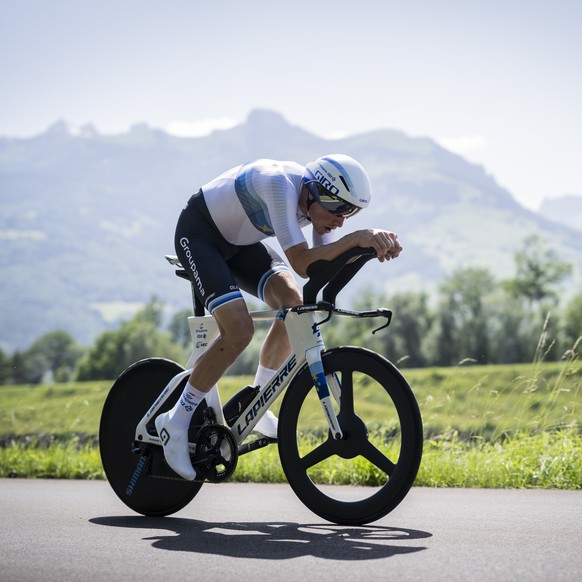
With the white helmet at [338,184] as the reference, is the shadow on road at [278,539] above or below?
below

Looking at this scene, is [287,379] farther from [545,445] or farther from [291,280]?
[545,445]

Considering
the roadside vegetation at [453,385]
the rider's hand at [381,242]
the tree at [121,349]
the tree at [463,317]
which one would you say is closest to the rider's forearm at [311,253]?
the rider's hand at [381,242]

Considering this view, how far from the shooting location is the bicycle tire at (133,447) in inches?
217

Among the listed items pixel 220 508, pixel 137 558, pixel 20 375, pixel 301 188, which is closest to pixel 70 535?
pixel 137 558

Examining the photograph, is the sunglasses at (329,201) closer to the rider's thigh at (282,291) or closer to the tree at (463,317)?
the rider's thigh at (282,291)

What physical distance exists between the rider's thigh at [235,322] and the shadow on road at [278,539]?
102 centimetres

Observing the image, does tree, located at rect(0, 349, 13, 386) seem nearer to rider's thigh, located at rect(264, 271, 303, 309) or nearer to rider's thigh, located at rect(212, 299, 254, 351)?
rider's thigh, located at rect(264, 271, 303, 309)

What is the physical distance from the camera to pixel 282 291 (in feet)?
17.2

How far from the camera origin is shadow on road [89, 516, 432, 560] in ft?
13.1

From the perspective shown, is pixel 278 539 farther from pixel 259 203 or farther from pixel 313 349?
pixel 259 203

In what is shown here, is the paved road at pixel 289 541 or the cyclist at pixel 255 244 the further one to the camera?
the cyclist at pixel 255 244

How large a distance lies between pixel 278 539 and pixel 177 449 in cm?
93

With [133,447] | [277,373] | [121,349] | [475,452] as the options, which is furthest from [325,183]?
[121,349]

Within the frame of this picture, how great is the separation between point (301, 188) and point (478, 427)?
4125 mm
